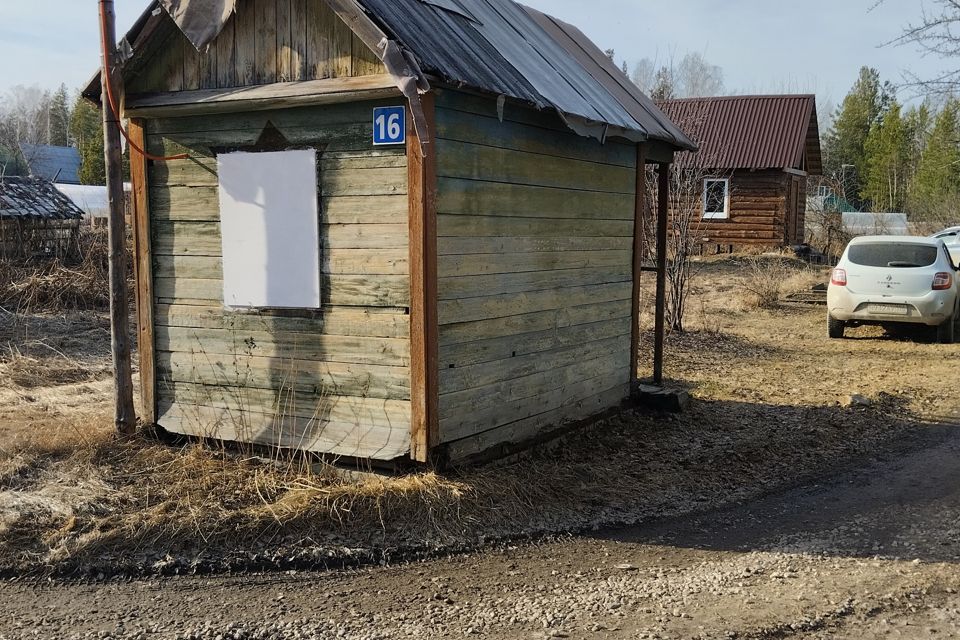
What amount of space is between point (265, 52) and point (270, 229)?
118 centimetres

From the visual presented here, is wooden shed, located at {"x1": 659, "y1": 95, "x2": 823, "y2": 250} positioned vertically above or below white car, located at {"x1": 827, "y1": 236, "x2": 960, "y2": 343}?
above

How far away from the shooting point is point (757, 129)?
93.0 feet

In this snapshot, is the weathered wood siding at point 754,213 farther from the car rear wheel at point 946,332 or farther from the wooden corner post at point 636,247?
the wooden corner post at point 636,247

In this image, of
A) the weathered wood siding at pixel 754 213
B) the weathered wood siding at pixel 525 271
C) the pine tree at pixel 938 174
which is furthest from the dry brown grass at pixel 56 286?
the pine tree at pixel 938 174

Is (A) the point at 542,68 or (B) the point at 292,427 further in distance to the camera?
(A) the point at 542,68

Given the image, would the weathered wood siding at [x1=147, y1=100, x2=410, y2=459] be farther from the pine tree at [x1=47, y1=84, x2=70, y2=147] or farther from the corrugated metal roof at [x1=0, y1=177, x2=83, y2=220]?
the pine tree at [x1=47, y1=84, x2=70, y2=147]

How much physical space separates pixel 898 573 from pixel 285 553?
341cm

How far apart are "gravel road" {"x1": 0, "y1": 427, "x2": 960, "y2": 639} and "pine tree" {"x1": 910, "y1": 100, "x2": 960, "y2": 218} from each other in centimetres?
3541

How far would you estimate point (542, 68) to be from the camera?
22.2 feet

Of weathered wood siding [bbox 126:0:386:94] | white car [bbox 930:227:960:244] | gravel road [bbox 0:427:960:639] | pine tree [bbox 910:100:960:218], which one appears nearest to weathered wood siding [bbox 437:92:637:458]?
weathered wood siding [bbox 126:0:386:94]

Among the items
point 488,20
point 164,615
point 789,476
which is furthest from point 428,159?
point 789,476

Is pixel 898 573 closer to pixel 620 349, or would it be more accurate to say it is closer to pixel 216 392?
pixel 620 349

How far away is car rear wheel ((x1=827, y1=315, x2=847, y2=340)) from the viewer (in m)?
13.6

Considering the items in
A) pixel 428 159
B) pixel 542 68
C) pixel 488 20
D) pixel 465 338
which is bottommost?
pixel 465 338
